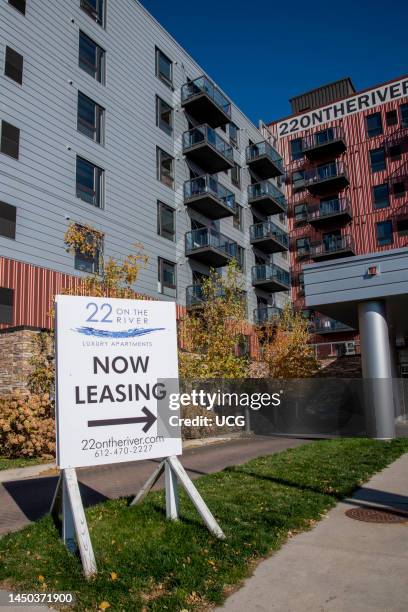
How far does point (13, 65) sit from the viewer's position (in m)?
20.5

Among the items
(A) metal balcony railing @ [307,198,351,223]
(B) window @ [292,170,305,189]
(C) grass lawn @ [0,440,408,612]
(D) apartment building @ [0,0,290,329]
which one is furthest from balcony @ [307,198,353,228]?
(C) grass lawn @ [0,440,408,612]

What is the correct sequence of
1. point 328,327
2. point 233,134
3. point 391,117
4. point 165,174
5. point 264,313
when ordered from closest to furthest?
point 165,174 → point 264,313 → point 233,134 → point 328,327 → point 391,117

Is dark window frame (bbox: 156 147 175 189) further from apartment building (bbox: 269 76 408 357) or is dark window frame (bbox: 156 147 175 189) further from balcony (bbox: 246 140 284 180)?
apartment building (bbox: 269 76 408 357)

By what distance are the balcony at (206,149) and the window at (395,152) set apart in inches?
601

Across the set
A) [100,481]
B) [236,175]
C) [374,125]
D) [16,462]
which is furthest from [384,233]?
[100,481]

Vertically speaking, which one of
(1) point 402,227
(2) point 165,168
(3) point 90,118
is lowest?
(1) point 402,227

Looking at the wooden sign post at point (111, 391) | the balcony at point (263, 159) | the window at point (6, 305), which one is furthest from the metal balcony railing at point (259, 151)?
the wooden sign post at point (111, 391)

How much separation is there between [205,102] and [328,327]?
1787cm

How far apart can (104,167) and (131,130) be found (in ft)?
11.5

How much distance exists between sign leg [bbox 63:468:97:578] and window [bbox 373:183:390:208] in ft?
130

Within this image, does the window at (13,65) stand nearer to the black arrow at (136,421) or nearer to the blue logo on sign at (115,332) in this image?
the blue logo on sign at (115,332)

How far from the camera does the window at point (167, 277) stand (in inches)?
1064

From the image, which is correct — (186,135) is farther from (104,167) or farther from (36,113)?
(36,113)

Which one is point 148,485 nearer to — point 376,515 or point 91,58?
point 376,515
